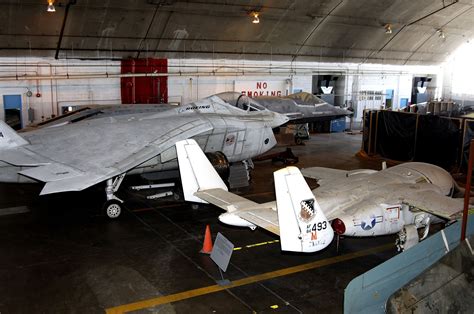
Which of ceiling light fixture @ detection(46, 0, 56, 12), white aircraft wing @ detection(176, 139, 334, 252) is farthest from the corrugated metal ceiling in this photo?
white aircraft wing @ detection(176, 139, 334, 252)

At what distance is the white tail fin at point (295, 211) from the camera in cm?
704

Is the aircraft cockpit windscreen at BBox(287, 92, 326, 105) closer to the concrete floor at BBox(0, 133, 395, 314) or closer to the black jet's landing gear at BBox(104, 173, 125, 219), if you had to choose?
the concrete floor at BBox(0, 133, 395, 314)

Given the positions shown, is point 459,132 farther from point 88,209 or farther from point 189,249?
point 88,209

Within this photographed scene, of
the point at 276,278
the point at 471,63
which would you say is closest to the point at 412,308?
the point at 276,278

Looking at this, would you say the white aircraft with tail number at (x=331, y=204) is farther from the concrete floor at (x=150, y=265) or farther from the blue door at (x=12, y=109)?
the blue door at (x=12, y=109)

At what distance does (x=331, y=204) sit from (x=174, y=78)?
1741cm

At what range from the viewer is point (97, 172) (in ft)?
34.7

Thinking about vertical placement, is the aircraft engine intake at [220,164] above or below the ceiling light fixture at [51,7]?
below

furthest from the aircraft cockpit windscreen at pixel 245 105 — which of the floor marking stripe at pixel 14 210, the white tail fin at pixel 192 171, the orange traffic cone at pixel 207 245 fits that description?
the floor marking stripe at pixel 14 210

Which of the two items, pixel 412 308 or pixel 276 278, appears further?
pixel 276 278

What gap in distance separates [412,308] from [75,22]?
1852 cm

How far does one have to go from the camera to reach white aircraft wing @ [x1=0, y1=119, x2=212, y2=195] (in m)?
10.4

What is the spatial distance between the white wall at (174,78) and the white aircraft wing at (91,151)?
353 inches

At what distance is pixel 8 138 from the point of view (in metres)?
12.1
